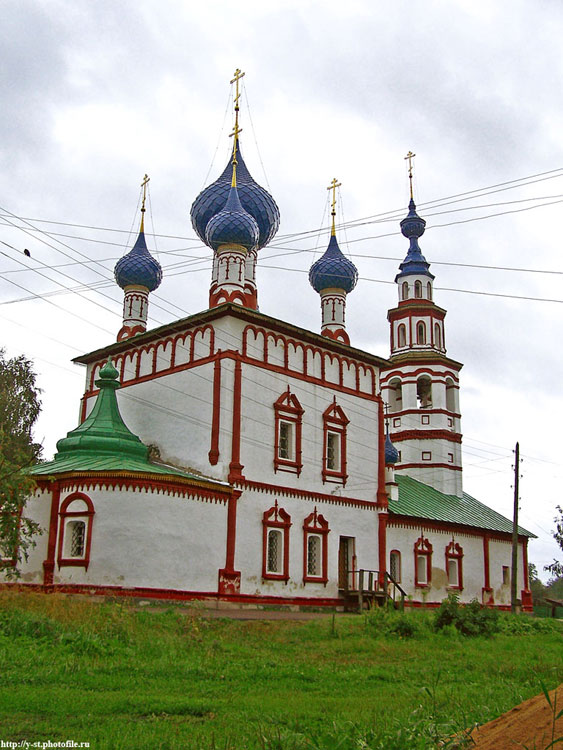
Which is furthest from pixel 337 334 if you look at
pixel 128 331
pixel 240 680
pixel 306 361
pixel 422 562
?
pixel 240 680

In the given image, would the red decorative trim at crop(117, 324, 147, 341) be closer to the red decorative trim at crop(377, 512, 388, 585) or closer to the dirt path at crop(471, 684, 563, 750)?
the red decorative trim at crop(377, 512, 388, 585)

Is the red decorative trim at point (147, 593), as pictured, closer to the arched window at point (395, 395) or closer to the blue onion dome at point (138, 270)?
the blue onion dome at point (138, 270)

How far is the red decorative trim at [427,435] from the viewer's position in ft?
106

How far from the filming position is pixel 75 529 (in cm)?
1833

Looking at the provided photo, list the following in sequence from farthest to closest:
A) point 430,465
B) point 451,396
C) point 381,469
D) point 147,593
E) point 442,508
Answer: point 451,396, point 430,465, point 442,508, point 381,469, point 147,593

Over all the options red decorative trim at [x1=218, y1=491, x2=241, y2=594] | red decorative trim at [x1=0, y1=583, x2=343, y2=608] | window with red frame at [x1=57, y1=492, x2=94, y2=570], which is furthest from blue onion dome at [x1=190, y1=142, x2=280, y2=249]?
red decorative trim at [x1=0, y1=583, x2=343, y2=608]

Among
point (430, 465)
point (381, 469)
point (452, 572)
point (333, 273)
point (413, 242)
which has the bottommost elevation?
point (452, 572)

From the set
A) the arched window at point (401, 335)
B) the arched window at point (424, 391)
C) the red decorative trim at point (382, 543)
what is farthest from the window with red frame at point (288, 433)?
the arched window at point (401, 335)

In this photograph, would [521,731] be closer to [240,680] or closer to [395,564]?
[240,680]

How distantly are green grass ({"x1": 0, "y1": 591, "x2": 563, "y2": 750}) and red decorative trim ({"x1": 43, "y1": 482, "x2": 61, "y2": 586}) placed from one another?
4.15 metres

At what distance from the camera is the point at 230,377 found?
2102 cm

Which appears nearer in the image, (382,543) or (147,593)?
(147,593)

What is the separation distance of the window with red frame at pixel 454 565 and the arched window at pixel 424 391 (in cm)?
685

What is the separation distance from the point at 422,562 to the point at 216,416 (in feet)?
35.2
